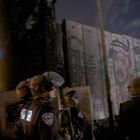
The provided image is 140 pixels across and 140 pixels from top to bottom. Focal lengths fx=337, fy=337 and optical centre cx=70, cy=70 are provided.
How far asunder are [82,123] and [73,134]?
675 mm

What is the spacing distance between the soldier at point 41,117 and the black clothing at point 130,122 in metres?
0.72

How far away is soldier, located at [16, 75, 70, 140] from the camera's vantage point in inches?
143

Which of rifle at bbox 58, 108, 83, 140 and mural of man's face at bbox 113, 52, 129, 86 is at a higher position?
mural of man's face at bbox 113, 52, 129, 86

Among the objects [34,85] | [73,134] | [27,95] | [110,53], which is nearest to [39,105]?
[34,85]

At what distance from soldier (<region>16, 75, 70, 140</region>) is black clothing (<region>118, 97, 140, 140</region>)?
2.36 feet

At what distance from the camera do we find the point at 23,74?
11797 millimetres

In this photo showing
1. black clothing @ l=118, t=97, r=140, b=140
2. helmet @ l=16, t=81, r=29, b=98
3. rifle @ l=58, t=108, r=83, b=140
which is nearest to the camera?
black clothing @ l=118, t=97, r=140, b=140

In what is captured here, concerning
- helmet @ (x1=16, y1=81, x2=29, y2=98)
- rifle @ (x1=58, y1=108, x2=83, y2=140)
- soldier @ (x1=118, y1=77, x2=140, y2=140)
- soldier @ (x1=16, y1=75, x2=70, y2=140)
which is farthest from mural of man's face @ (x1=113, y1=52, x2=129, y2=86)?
soldier @ (x1=16, y1=75, x2=70, y2=140)

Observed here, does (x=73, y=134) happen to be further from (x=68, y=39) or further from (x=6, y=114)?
(x=68, y=39)

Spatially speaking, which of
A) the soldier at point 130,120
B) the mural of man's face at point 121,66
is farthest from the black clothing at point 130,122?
the mural of man's face at point 121,66

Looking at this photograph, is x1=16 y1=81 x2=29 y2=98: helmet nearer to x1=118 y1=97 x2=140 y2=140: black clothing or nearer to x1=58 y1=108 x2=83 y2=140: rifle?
x1=58 y1=108 x2=83 y2=140: rifle

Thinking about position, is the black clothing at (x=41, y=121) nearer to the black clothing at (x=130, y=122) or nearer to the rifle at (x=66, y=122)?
the black clothing at (x=130, y=122)

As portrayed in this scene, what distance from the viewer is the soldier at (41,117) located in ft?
11.9

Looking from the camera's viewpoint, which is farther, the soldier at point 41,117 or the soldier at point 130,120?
the soldier at point 130,120
